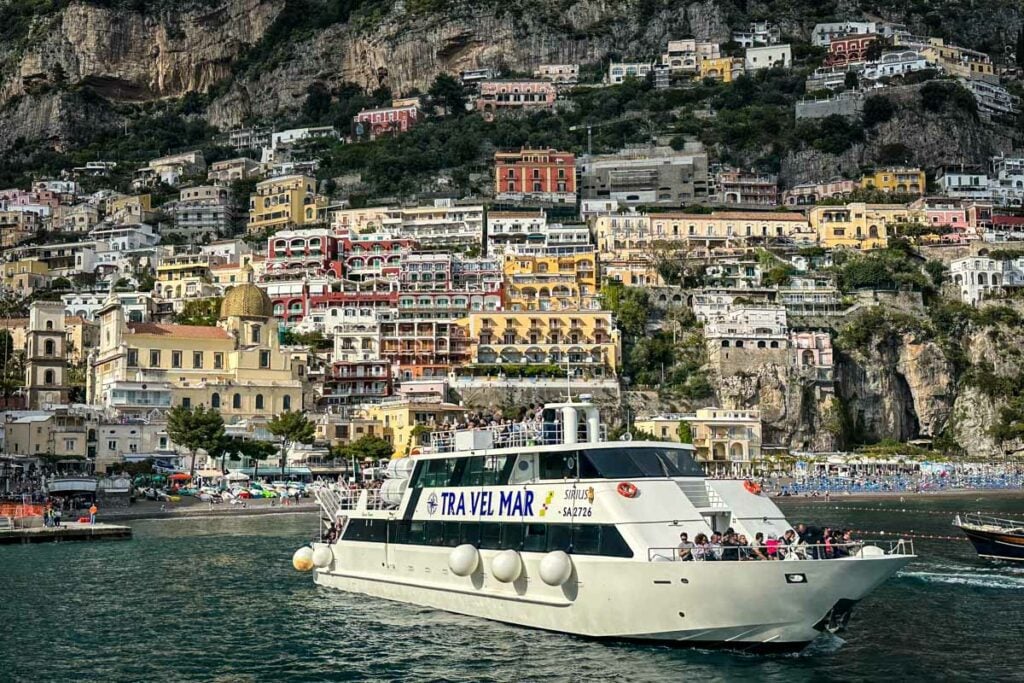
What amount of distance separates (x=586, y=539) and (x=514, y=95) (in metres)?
155

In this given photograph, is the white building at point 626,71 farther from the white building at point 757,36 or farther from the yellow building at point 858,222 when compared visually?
the yellow building at point 858,222

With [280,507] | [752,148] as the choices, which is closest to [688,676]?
[280,507]

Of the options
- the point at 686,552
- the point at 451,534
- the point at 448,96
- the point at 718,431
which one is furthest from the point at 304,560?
the point at 448,96

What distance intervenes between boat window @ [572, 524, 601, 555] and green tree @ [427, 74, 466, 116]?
152 meters

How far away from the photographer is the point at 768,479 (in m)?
97.5

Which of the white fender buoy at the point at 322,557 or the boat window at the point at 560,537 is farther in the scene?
the white fender buoy at the point at 322,557

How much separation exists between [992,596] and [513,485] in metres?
15.8

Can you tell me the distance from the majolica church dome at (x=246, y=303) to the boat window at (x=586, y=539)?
275 ft

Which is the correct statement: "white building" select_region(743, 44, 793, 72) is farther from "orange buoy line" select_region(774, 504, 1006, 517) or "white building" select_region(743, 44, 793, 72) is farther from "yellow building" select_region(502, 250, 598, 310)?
"orange buoy line" select_region(774, 504, 1006, 517)

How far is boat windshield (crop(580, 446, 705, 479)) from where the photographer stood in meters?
31.4

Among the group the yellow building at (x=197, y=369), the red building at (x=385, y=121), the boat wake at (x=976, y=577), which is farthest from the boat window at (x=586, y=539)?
the red building at (x=385, y=121)

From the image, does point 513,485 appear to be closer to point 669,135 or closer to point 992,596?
point 992,596

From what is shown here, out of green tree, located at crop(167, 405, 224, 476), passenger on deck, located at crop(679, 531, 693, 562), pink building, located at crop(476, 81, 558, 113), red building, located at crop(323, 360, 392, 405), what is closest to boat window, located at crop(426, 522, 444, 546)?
passenger on deck, located at crop(679, 531, 693, 562)

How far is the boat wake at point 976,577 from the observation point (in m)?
40.7
